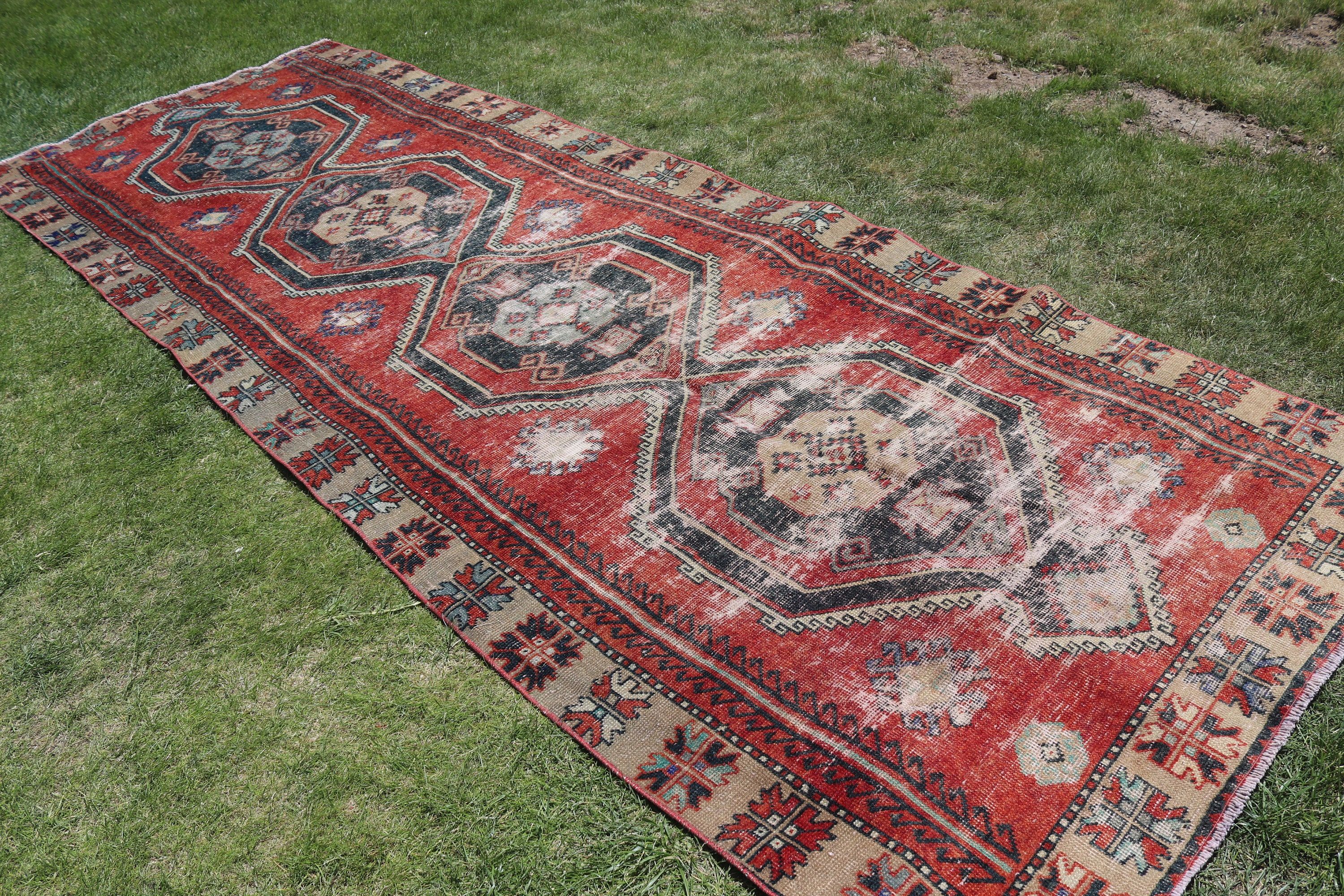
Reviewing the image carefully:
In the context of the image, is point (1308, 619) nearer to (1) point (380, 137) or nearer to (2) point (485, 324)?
(2) point (485, 324)

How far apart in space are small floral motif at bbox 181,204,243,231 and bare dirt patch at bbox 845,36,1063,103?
13.6ft

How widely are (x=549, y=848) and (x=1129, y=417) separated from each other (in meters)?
2.73

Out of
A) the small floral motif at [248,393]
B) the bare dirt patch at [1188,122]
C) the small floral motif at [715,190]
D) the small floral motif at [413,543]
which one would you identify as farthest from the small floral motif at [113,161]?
the bare dirt patch at [1188,122]

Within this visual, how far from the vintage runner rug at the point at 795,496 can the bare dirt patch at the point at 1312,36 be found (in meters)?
3.19

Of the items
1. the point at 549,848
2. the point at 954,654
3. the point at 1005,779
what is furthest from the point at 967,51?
the point at 549,848

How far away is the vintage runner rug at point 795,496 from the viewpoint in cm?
276

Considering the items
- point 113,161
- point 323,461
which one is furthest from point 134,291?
point 323,461

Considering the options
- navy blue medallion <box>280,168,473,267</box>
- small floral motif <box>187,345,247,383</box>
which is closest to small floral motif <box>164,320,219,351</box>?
small floral motif <box>187,345,247,383</box>

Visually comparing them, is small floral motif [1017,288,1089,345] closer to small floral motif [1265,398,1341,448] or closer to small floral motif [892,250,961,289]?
small floral motif [892,250,961,289]

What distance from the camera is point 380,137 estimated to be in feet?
21.3

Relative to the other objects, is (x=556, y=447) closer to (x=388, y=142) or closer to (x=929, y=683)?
(x=929, y=683)

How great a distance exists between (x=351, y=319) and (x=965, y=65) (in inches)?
167

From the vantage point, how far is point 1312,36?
6.03 metres

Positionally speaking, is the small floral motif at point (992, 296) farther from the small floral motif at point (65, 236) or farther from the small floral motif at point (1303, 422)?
the small floral motif at point (65, 236)
